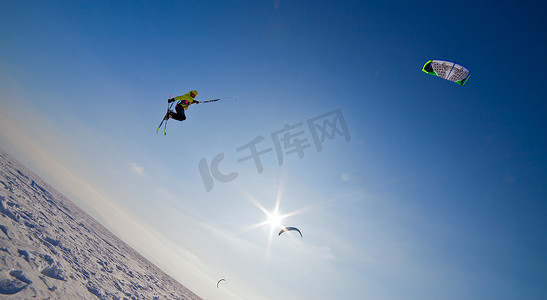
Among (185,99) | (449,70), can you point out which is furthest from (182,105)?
(449,70)

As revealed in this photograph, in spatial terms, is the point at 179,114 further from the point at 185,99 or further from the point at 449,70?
the point at 449,70

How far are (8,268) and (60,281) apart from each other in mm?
1736

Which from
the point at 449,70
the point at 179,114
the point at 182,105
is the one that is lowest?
the point at 179,114

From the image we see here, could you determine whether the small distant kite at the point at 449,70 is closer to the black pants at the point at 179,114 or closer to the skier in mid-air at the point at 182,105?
the skier in mid-air at the point at 182,105

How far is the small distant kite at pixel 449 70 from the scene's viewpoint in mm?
11734

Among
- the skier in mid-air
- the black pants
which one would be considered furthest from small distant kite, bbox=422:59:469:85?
the black pants

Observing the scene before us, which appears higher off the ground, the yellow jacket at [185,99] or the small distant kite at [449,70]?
the small distant kite at [449,70]

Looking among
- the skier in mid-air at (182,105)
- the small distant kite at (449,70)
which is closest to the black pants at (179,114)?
the skier in mid-air at (182,105)

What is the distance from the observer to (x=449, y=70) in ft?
39.3

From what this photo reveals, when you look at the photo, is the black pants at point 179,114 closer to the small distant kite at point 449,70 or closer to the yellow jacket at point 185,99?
the yellow jacket at point 185,99

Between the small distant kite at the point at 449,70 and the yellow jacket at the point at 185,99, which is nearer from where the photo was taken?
the yellow jacket at the point at 185,99

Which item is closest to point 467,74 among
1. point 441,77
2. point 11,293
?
point 441,77

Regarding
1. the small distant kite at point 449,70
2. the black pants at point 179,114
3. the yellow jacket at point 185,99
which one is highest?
the small distant kite at point 449,70

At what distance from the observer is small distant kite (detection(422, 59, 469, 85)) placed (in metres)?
11.7
